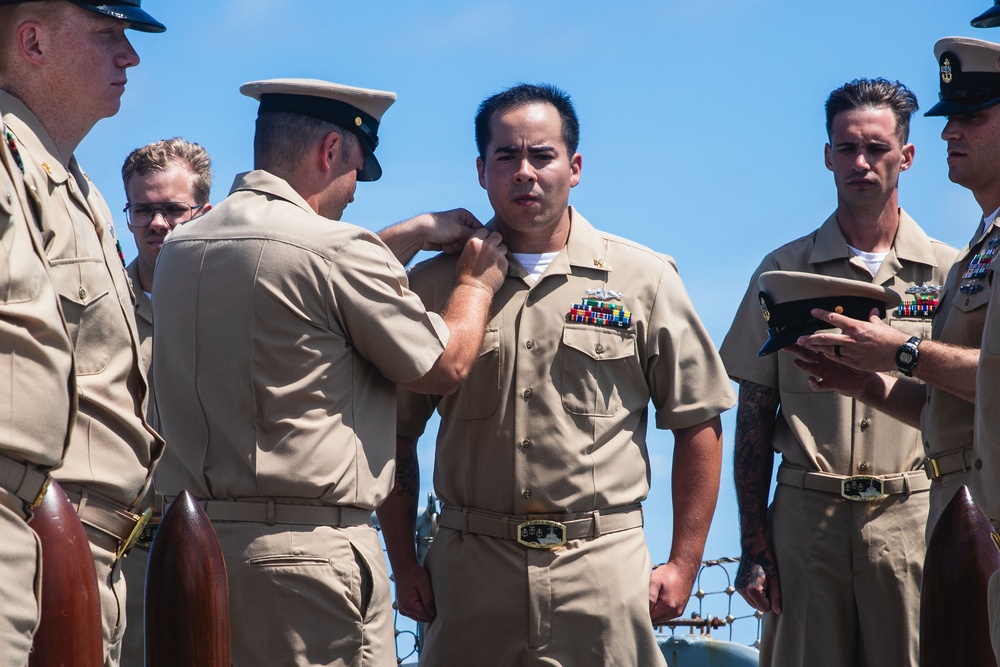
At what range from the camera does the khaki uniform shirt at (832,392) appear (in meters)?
5.57

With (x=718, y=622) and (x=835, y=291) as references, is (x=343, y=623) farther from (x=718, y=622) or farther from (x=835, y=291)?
(x=718, y=622)

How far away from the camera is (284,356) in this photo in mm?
4109

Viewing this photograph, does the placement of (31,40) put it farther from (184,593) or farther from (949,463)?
(949,463)

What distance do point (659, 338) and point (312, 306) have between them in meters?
1.56

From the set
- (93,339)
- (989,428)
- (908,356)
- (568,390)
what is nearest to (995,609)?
(989,428)

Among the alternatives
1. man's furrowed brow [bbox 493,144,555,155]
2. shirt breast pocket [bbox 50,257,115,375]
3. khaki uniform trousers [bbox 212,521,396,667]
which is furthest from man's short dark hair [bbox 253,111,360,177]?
khaki uniform trousers [bbox 212,521,396,667]

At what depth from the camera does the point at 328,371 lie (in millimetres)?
4141

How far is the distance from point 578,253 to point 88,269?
85.3 inches

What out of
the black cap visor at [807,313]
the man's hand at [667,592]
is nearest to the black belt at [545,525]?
the man's hand at [667,592]

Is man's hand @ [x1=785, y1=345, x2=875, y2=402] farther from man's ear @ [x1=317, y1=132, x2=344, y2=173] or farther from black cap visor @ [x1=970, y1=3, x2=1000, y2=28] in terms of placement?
man's ear @ [x1=317, y1=132, x2=344, y2=173]

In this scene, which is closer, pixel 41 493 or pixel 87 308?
pixel 41 493

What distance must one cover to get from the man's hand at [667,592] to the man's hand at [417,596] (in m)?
0.84

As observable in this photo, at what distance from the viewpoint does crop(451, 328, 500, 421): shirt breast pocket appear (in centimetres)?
498

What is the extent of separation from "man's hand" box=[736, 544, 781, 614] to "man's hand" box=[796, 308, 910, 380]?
3.83 feet
